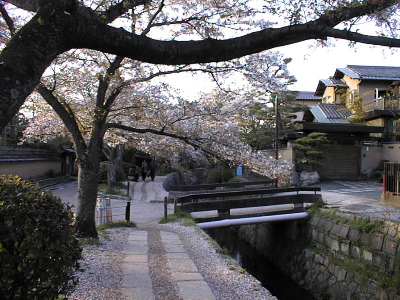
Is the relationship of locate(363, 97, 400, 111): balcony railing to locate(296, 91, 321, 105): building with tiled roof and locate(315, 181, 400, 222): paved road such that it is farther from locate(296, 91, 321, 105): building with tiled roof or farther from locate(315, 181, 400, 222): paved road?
locate(296, 91, 321, 105): building with tiled roof

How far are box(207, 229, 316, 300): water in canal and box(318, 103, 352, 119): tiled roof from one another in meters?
15.3

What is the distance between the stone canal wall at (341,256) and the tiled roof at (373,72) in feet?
66.9

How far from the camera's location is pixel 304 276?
11.6m

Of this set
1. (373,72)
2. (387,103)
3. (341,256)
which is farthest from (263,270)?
(373,72)

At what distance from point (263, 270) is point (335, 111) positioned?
1974 cm

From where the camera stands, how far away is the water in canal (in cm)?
1103

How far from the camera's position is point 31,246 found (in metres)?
2.65

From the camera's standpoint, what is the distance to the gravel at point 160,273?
4.70 meters

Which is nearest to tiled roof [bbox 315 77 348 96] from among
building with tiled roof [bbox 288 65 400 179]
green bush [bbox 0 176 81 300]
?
building with tiled roof [bbox 288 65 400 179]

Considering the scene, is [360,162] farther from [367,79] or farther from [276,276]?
[276,276]

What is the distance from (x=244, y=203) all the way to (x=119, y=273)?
7.12m

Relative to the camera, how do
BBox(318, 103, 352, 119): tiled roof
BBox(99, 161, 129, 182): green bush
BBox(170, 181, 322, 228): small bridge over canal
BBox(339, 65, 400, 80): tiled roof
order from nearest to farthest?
BBox(170, 181, 322, 228): small bridge over canal < BBox(99, 161, 129, 182): green bush < BBox(318, 103, 352, 119): tiled roof < BBox(339, 65, 400, 80): tiled roof

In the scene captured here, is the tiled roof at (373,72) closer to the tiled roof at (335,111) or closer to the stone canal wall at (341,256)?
the tiled roof at (335,111)

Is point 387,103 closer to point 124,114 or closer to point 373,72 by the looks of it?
point 373,72
